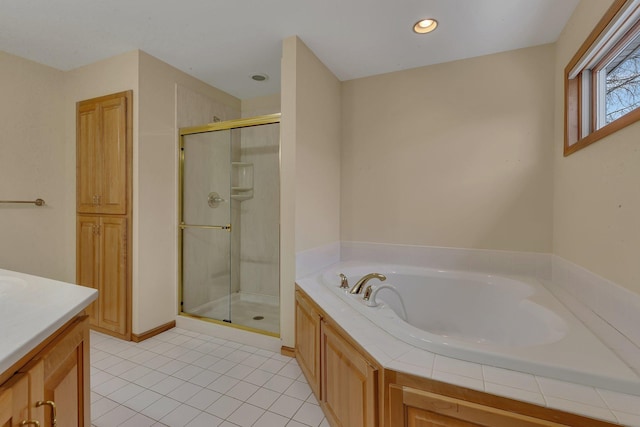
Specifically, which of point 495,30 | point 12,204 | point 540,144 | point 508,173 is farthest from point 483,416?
point 12,204

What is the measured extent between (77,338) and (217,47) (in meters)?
2.12

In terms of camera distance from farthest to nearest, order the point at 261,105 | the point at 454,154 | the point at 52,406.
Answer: the point at 261,105 < the point at 454,154 < the point at 52,406

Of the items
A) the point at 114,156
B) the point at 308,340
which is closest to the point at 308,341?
the point at 308,340

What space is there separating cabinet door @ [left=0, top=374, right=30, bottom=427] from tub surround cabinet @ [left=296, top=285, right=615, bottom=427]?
93 centimetres

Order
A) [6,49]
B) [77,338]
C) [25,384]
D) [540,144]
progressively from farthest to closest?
[6,49] < [540,144] < [77,338] < [25,384]

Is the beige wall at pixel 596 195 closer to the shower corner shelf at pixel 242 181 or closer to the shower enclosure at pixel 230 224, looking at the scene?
the shower enclosure at pixel 230 224

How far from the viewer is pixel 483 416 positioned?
83 centimetres

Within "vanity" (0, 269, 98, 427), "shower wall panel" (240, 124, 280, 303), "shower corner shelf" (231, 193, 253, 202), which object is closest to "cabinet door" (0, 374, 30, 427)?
"vanity" (0, 269, 98, 427)

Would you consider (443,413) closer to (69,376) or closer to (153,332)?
(69,376)

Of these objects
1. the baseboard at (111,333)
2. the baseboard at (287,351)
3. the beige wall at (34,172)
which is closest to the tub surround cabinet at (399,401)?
the baseboard at (287,351)

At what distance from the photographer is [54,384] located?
0.83 metres

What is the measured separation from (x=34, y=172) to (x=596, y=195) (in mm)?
3932

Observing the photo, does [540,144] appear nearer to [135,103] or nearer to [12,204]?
[135,103]

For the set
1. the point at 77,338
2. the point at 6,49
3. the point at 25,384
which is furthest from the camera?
the point at 6,49
